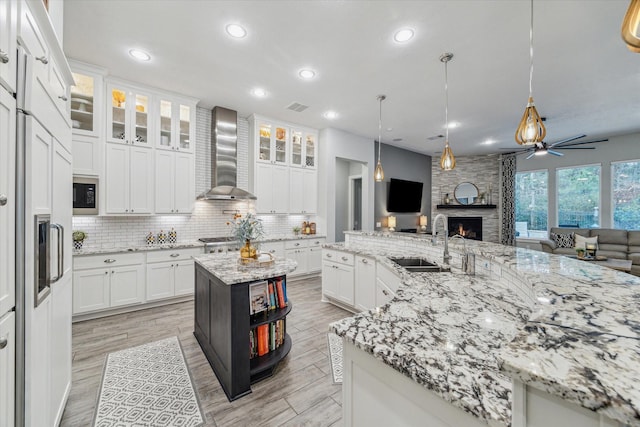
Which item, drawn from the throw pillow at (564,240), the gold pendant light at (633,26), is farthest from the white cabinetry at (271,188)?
the throw pillow at (564,240)

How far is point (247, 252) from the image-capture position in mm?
2500

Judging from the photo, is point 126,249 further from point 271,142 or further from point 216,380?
point 271,142

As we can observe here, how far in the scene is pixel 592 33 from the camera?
247cm

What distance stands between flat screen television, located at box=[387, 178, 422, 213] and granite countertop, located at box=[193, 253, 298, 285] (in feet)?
16.7

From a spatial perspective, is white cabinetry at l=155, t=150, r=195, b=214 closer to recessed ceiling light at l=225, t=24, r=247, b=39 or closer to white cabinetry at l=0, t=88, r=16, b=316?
recessed ceiling light at l=225, t=24, r=247, b=39

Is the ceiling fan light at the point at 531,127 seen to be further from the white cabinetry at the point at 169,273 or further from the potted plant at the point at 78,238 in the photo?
the potted plant at the point at 78,238

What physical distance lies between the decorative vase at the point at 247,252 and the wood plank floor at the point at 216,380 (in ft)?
3.40

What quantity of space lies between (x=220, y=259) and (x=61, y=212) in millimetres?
1274

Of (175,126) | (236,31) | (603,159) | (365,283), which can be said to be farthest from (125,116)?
(603,159)

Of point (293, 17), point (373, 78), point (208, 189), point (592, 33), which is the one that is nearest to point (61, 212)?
point (293, 17)

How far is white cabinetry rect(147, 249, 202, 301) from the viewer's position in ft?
11.7

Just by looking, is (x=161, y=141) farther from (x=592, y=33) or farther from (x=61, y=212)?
(x=592, y=33)

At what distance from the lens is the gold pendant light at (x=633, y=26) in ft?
3.19

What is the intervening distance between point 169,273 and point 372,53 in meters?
4.04
